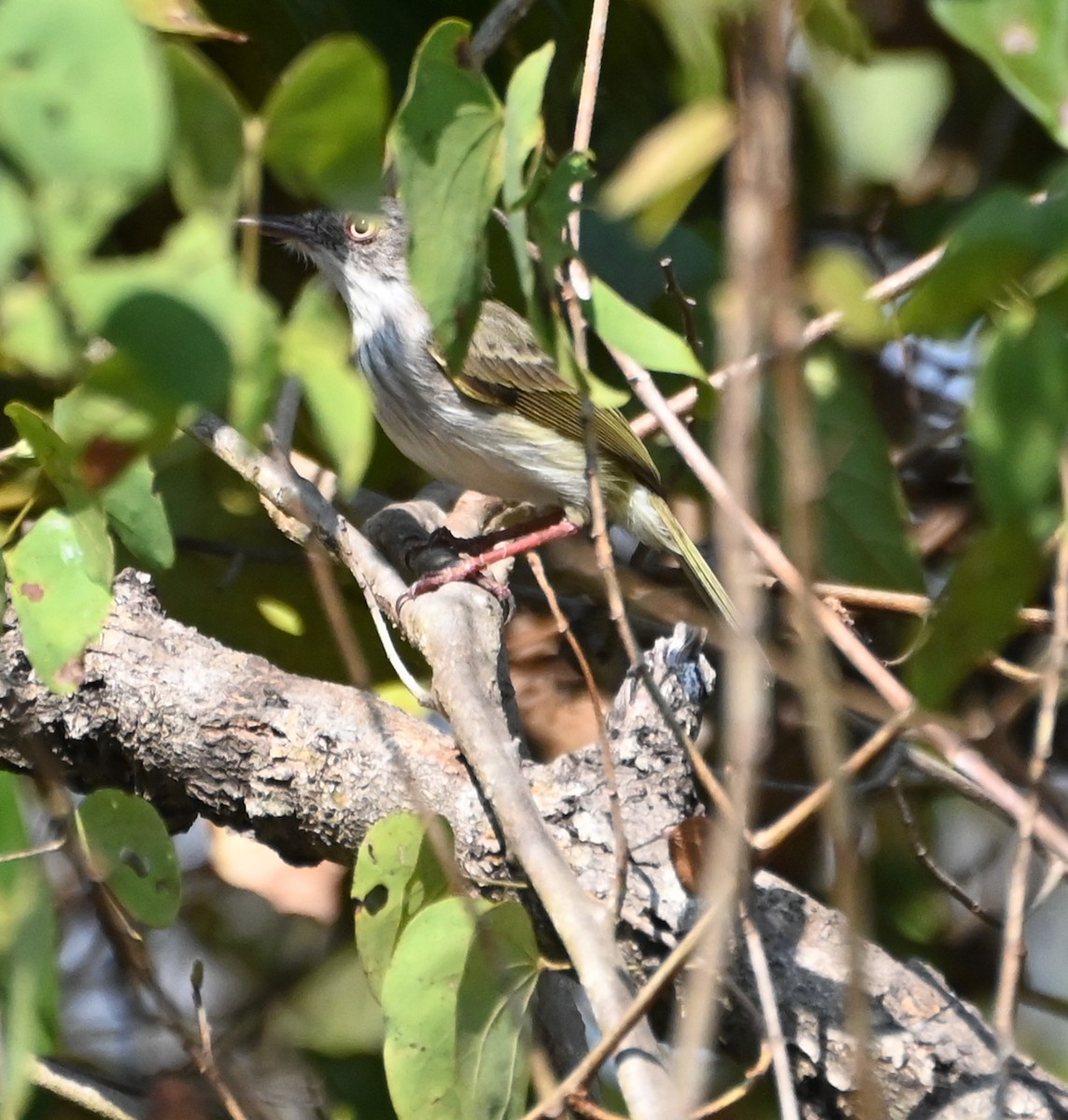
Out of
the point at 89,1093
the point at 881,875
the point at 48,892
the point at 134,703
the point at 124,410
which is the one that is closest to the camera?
the point at 124,410

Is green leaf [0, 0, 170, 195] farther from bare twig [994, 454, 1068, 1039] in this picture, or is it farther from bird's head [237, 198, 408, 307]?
bird's head [237, 198, 408, 307]

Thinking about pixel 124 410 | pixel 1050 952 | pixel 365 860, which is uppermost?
pixel 124 410

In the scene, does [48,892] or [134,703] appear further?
[134,703]

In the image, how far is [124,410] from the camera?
43.6 inches

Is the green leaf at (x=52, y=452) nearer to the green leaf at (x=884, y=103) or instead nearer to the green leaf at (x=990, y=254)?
the green leaf at (x=990, y=254)

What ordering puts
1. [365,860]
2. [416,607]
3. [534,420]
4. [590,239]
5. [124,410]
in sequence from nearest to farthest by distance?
[124,410]
[365,860]
[416,607]
[590,239]
[534,420]

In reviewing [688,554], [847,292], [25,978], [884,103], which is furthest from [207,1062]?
[688,554]

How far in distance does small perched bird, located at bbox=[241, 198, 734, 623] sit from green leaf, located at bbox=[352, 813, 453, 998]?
203cm

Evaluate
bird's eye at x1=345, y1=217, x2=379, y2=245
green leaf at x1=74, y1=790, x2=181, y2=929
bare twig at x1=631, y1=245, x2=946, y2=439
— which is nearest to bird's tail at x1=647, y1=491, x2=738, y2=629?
bare twig at x1=631, y1=245, x2=946, y2=439

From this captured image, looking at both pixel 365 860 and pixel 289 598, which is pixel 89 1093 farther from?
pixel 289 598

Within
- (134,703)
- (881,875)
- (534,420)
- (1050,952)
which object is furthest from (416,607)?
(1050,952)

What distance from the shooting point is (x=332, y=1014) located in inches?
131

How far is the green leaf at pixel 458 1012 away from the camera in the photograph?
1.73 metres

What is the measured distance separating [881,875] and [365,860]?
7.29 feet
